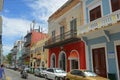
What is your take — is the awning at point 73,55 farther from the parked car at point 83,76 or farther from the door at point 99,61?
the parked car at point 83,76

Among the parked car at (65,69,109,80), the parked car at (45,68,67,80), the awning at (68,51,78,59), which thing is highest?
the awning at (68,51,78,59)

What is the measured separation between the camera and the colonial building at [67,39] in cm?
2265

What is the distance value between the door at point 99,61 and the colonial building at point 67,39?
2.07m

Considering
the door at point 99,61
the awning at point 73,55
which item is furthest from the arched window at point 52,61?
the door at point 99,61

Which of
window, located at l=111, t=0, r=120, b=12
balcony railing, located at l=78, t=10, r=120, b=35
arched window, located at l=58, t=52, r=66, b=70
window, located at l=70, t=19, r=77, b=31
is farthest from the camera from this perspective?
arched window, located at l=58, t=52, r=66, b=70

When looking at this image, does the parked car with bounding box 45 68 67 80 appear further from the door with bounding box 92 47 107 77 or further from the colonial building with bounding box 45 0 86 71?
the door with bounding box 92 47 107 77

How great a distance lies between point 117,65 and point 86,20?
7210mm

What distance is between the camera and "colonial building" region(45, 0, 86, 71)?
2265 cm

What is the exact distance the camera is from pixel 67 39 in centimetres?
2388

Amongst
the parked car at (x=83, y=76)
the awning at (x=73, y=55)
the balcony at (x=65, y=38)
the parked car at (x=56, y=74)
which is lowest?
the parked car at (x=56, y=74)

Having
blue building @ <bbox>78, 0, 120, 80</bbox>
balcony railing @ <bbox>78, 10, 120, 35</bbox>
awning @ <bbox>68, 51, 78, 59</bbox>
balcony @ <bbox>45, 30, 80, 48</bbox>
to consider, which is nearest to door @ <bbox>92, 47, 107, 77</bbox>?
blue building @ <bbox>78, 0, 120, 80</bbox>

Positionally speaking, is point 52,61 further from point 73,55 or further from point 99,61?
point 99,61

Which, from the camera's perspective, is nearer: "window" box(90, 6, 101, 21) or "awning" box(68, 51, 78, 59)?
"window" box(90, 6, 101, 21)

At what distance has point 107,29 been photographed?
16.4m
